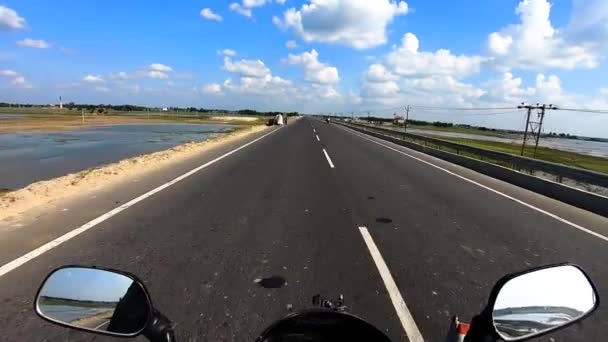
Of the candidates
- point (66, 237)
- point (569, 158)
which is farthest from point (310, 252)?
point (569, 158)

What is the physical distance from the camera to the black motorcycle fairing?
2021 millimetres

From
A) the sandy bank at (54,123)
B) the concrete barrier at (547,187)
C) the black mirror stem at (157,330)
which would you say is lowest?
the sandy bank at (54,123)

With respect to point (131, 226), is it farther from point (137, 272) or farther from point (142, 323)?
point (142, 323)

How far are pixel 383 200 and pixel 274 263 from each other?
497 centimetres

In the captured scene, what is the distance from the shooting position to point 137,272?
489 cm

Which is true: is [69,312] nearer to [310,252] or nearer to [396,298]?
[396,298]

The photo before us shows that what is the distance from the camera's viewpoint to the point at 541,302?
2.10 metres

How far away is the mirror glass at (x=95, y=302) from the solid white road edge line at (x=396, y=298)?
2434mm

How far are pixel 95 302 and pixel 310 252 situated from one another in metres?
3.97

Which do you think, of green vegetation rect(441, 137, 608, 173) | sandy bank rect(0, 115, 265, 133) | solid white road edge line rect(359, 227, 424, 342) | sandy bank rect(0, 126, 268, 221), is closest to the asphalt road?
solid white road edge line rect(359, 227, 424, 342)

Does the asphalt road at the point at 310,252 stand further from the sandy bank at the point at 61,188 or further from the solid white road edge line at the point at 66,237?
the sandy bank at the point at 61,188

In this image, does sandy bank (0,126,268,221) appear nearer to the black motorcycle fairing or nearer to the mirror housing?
the black motorcycle fairing

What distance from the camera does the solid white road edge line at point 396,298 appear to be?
3.66 meters

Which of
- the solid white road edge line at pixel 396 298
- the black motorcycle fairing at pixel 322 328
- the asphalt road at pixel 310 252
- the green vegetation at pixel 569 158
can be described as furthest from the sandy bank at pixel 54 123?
the black motorcycle fairing at pixel 322 328
